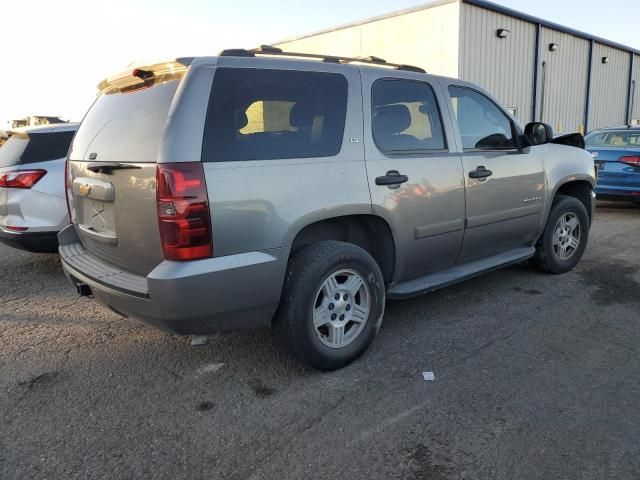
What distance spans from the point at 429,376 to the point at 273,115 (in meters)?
1.86

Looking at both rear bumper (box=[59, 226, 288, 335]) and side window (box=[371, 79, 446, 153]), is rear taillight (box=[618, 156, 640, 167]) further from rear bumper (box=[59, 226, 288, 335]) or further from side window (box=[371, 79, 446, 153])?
rear bumper (box=[59, 226, 288, 335])

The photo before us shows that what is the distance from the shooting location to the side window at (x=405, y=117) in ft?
12.0

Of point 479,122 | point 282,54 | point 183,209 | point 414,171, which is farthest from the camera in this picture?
point 479,122

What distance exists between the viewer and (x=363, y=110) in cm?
350

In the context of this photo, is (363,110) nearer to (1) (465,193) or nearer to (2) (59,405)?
(1) (465,193)

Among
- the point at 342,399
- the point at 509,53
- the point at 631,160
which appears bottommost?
the point at 342,399

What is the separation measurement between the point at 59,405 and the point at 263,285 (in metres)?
1.34

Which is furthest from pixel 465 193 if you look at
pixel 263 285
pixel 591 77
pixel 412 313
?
pixel 591 77

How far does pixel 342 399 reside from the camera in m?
3.05

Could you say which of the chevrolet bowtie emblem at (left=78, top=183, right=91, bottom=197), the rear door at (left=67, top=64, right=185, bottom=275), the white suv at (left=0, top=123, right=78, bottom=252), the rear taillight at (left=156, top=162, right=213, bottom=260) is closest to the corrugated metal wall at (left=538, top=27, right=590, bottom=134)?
the white suv at (left=0, top=123, right=78, bottom=252)

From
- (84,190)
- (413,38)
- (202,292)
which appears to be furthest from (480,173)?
(413,38)

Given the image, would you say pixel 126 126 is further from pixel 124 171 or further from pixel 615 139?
pixel 615 139

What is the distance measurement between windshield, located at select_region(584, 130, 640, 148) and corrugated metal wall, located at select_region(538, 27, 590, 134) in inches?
350

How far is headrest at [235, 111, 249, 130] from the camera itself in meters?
2.95
